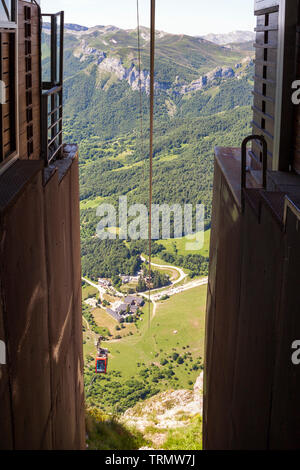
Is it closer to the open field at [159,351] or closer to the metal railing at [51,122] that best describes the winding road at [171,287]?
the open field at [159,351]

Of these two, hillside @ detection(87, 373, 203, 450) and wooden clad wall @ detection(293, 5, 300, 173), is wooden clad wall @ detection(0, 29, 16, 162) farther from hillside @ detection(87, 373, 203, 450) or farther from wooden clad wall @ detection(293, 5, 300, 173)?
hillside @ detection(87, 373, 203, 450)

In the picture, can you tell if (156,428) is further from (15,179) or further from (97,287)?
(97,287)

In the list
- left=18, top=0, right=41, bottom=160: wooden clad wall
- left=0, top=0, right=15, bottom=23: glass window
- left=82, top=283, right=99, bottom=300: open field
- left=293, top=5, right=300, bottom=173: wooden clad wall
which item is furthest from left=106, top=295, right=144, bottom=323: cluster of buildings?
left=0, top=0, right=15, bottom=23: glass window

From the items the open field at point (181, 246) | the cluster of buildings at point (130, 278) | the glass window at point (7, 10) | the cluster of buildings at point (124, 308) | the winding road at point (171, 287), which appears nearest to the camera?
the glass window at point (7, 10)

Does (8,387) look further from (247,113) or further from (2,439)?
(247,113)

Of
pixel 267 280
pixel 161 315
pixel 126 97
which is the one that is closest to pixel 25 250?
pixel 267 280

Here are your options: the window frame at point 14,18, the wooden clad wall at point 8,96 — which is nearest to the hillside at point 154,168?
the wooden clad wall at point 8,96
